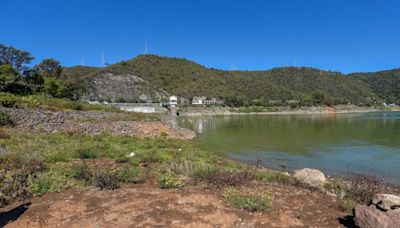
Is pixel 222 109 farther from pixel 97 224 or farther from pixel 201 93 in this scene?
pixel 97 224

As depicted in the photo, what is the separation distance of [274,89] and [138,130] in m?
149

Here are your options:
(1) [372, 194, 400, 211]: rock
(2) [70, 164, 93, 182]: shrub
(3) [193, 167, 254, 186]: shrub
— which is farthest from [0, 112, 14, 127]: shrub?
(1) [372, 194, 400, 211]: rock

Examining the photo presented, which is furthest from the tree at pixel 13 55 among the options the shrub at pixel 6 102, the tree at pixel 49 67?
the shrub at pixel 6 102

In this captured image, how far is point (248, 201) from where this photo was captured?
7.40 metres

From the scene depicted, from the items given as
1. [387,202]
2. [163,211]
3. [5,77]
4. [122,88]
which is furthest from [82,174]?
[122,88]

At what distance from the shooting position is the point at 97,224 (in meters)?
6.52

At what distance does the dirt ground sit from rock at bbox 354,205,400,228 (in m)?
0.64

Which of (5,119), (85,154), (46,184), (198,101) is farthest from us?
(198,101)

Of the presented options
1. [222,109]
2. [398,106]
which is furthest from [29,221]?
[398,106]

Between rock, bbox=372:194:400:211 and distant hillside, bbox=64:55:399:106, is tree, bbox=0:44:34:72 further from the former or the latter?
rock, bbox=372:194:400:211

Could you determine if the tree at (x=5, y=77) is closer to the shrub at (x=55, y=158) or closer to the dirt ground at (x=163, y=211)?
the shrub at (x=55, y=158)

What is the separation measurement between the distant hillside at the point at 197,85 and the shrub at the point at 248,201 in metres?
120

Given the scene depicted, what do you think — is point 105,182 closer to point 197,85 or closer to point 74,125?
point 74,125

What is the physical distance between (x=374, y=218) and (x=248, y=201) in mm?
2563
